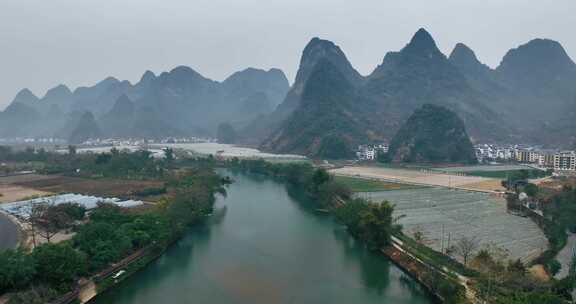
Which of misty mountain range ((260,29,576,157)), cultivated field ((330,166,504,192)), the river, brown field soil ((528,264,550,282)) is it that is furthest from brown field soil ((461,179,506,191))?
misty mountain range ((260,29,576,157))

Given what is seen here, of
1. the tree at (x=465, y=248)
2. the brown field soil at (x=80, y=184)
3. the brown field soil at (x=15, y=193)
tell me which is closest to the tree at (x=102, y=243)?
the tree at (x=465, y=248)

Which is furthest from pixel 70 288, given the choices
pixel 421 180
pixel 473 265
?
pixel 421 180

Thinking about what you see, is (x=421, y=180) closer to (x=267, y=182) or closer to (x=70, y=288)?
(x=267, y=182)

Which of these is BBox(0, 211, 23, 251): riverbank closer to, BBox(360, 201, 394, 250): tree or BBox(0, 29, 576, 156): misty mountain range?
BBox(360, 201, 394, 250): tree

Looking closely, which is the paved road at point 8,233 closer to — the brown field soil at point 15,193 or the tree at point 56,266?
the tree at point 56,266

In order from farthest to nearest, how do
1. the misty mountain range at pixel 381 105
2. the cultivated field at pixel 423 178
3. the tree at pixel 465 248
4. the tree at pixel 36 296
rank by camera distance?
the misty mountain range at pixel 381 105 → the cultivated field at pixel 423 178 → the tree at pixel 465 248 → the tree at pixel 36 296

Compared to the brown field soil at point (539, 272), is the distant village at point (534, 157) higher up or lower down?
higher up
